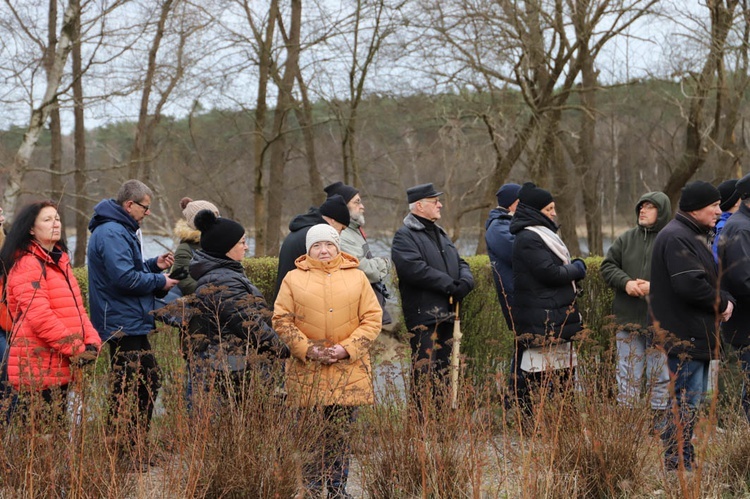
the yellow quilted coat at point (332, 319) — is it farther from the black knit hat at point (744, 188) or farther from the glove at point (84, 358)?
the black knit hat at point (744, 188)

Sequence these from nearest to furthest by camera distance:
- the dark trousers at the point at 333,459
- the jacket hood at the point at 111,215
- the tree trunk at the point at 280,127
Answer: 1. the dark trousers at the point at 333,459
2. the jacket hood at the point at 111,215
3. the tree trunk at the point at 280,127

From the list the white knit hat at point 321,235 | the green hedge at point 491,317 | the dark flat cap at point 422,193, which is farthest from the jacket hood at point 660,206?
the white knit hat at point 321,235

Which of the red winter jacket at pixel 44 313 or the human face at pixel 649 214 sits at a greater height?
the human face at pixel 649 214

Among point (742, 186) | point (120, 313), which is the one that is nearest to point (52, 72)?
point (120, 313)

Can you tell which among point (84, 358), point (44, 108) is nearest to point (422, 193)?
point (84, 358)

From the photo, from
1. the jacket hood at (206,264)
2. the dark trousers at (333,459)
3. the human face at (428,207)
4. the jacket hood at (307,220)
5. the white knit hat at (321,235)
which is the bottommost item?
the dark trousers at (333,459)

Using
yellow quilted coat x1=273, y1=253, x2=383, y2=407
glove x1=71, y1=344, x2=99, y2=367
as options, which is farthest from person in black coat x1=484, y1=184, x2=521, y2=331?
glove x1=71, y1=344, x2=99, y2=367

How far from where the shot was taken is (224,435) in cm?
347

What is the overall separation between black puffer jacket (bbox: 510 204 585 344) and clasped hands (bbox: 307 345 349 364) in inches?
65.2

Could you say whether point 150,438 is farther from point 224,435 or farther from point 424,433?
point 424,433

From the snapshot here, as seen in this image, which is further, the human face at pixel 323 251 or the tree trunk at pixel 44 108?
the tree trunk at pixel 44 108

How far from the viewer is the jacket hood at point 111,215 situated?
4922 millimetres

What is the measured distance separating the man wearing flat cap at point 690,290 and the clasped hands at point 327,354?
74.4 inches

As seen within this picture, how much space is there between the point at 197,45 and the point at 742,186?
35.8 feet
